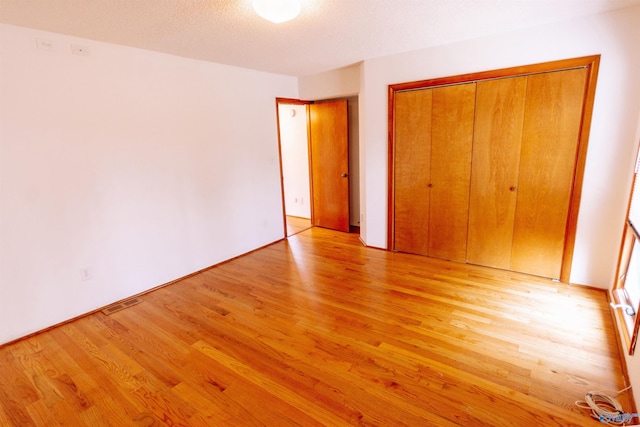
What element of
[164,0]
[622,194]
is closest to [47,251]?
[164,0]

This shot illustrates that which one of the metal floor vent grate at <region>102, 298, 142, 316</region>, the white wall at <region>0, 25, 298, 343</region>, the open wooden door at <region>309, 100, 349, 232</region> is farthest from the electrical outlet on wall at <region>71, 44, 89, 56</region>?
the open wooden door at <region>309, 100, 349, 232</region>

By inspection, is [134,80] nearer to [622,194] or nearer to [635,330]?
[635,330]

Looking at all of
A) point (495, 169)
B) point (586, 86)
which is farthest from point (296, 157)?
point (586, 86)

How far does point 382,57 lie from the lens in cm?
356

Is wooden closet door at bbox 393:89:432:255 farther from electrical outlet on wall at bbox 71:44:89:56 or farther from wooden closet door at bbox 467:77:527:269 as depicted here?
electrical outlet on wall at bbox 71:44:89:56

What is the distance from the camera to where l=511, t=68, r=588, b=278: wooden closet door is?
8.97 feet

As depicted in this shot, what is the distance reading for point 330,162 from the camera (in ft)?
16.1

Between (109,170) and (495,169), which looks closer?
(109,170)

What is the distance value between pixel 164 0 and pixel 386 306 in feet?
9.03

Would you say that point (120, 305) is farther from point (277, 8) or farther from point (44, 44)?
point (277, 8)

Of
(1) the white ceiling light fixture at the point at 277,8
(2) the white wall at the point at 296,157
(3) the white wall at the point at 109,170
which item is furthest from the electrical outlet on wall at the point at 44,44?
(2) the white wall at the point at 296,157

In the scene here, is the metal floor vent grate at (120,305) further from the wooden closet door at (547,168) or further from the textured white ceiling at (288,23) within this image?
the wooden closet door at (547,168)

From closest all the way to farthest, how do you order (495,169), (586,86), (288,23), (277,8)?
(277,8) < (288,23) < (586,86) < (495,169)

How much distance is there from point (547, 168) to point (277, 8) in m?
2.69
